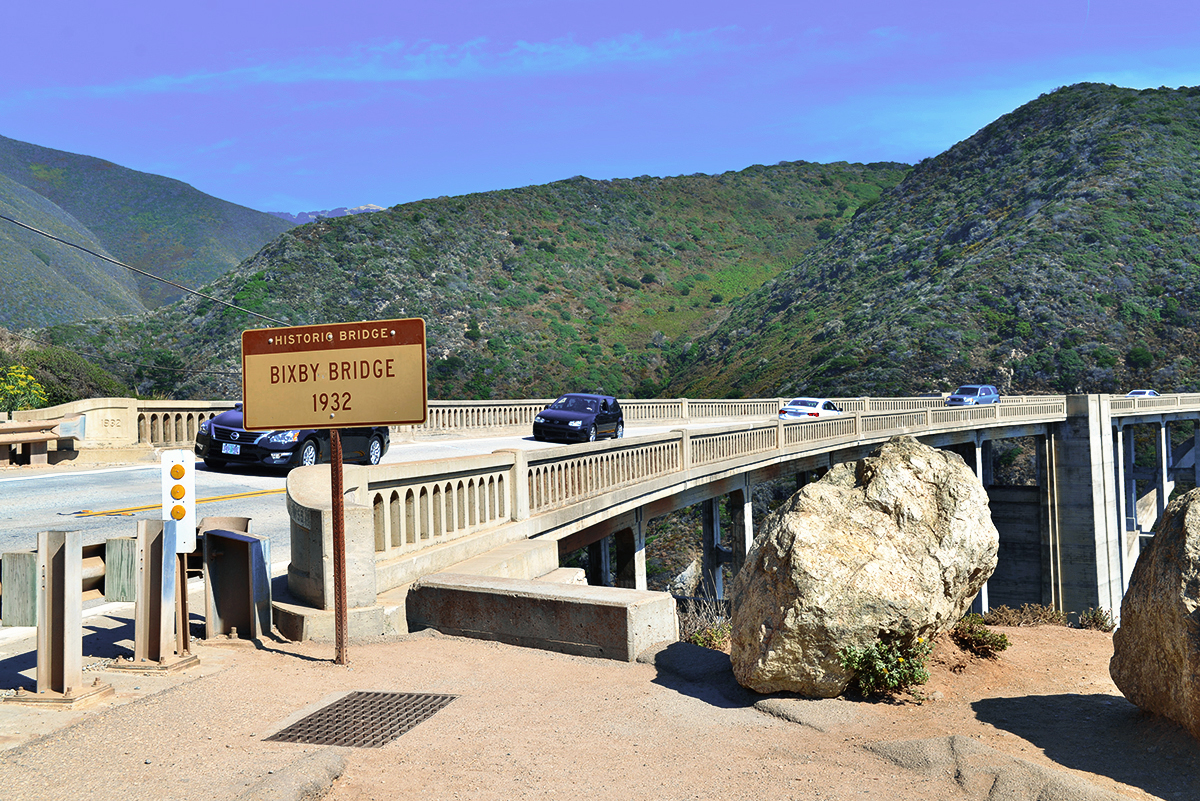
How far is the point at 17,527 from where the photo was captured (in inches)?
409

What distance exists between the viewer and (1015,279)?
221 ft

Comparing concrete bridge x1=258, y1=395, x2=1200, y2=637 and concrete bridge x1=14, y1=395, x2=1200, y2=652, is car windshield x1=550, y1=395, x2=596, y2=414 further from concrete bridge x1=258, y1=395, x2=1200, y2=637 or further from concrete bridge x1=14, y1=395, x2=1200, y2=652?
concrete bridge x1=258, y1=395, x2=1200, y2=637

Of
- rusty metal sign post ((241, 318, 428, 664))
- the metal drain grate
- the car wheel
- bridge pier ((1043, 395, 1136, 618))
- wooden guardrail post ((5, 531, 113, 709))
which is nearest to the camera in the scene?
the metal drain grate

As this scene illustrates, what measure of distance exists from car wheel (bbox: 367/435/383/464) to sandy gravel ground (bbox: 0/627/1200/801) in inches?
445

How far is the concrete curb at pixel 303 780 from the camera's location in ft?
12.3

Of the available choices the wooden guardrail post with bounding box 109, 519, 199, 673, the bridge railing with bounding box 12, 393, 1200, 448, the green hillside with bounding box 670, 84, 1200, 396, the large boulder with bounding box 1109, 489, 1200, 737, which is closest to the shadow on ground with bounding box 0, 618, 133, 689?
the wooden guardrail post with bounding box 109, 519, 199, 673

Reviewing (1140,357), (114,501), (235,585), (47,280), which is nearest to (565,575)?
(235,585)

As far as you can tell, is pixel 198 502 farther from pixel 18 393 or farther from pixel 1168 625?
pixel 18 393

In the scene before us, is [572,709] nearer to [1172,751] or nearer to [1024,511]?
[1172,751]

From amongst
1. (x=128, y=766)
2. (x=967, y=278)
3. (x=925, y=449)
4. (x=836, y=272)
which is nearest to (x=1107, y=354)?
(x=967, y=278)

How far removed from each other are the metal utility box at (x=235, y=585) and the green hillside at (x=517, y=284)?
5780 centimetres

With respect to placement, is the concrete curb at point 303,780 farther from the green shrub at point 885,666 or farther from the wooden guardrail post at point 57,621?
the green shrub at point 885,666

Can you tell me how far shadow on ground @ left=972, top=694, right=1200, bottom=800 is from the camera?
13.4 ft

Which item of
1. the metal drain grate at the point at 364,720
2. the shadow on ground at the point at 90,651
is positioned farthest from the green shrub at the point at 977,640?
the shadow on ground at the point at 90,651
